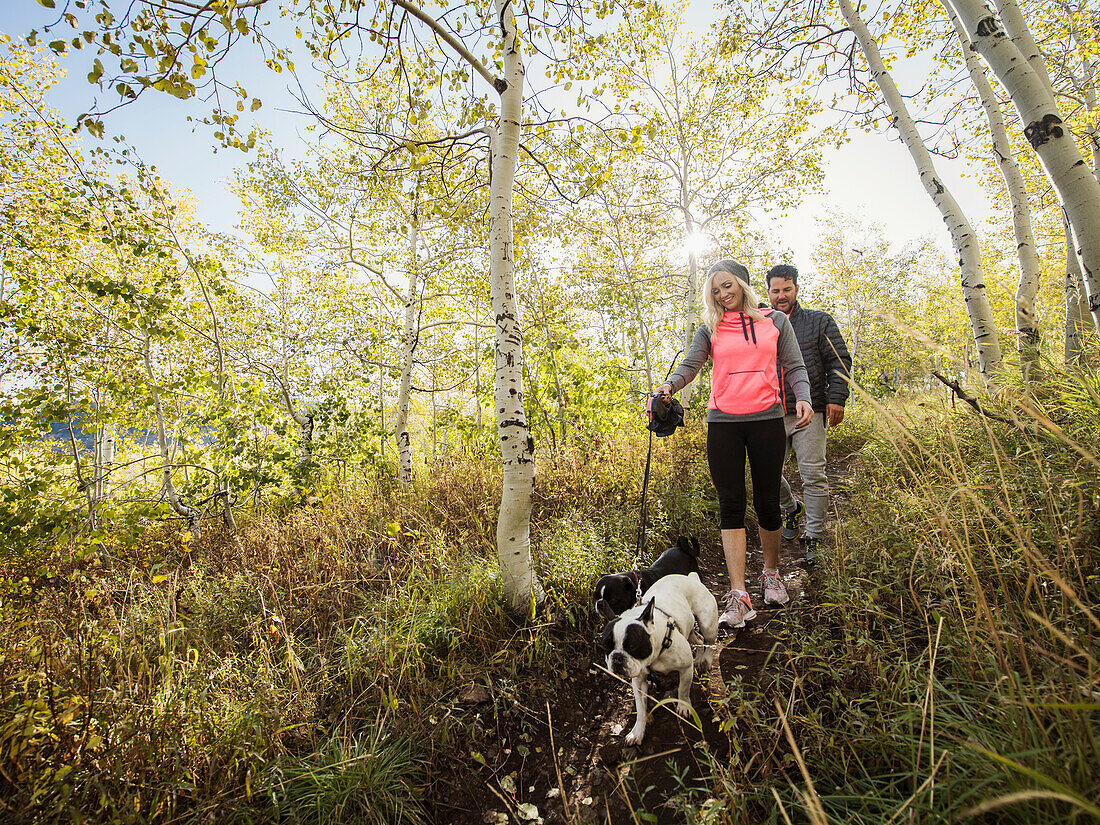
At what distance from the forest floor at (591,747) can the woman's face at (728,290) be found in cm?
214

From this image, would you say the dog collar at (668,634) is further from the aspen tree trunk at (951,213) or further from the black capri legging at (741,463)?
the aspen tree trunk at (951,213)

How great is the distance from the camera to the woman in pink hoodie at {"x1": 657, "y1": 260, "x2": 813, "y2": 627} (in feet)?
9.29

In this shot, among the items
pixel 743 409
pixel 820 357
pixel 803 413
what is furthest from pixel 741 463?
pixel 820 357

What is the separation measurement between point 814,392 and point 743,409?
4.70 feet

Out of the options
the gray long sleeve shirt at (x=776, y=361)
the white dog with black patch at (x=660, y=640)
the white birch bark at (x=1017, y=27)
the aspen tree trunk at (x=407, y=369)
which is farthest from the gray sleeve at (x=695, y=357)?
the aspen tree trunk at (x=407, y=369)

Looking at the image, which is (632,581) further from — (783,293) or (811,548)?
(783,293)

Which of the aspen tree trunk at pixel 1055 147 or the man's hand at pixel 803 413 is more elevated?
the aspen tree trunk at pixel 1055 147

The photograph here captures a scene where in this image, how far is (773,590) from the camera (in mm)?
2988

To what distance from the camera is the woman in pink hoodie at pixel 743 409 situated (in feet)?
9.29

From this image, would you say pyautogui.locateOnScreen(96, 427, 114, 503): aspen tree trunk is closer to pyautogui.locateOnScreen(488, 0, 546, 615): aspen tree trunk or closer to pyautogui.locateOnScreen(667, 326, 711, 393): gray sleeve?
pyautogui.locateOnScreen(488, 0, 546, 615): aspen tree trunk

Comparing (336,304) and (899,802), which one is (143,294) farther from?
(899,802)

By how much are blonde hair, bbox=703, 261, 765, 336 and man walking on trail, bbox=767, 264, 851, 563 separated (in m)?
0.97

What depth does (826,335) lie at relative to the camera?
144 inches

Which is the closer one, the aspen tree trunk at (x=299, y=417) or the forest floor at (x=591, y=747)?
the forest floor at (x=591, y=747)
